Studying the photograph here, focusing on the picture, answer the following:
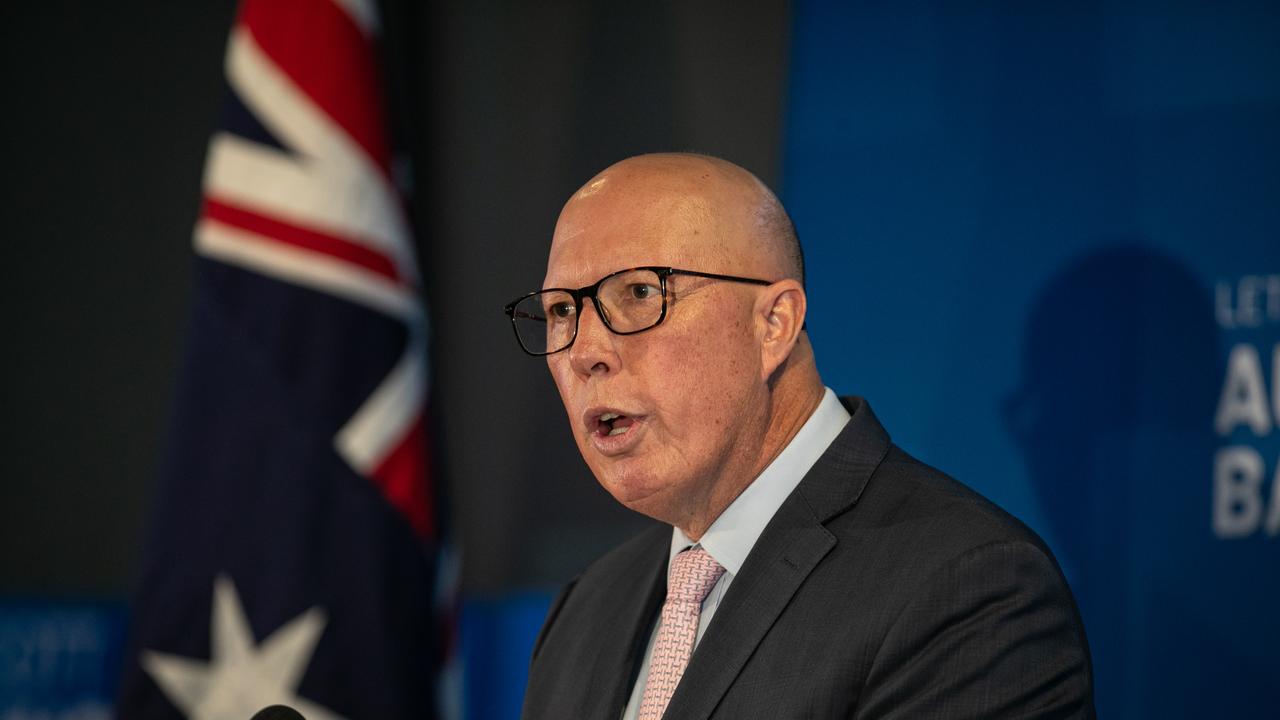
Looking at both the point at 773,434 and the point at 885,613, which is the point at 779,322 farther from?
the point at 885,613

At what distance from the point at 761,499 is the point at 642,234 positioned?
46 cm

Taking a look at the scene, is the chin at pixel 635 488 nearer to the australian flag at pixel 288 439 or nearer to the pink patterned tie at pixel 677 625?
the pink patterned tie at pixel 677 625

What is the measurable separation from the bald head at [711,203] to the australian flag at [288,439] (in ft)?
4.99

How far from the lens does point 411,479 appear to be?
3.49 meters

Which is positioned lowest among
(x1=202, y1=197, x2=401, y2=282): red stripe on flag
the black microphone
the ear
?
the black microphone

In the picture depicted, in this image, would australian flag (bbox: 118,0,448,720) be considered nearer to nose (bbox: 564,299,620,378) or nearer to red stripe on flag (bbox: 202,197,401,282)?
red stripe on flag (bbox: 202,197,401,282)

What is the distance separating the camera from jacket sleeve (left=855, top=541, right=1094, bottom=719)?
157 cm

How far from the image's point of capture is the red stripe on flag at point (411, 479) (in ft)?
11.3

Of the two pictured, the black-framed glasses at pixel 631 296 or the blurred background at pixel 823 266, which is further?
the blurred background at pixel 823 266

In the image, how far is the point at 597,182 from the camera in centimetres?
204

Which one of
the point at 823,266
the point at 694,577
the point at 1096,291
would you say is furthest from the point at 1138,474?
the point at 694,577

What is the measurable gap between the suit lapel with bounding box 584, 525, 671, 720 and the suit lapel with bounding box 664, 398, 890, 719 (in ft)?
0.98

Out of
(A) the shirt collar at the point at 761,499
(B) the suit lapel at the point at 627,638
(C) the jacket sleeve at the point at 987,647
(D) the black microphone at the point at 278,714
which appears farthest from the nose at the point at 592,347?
(D) the black microphone at the point at 278,714

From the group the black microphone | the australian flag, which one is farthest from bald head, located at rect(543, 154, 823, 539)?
the australian flag
